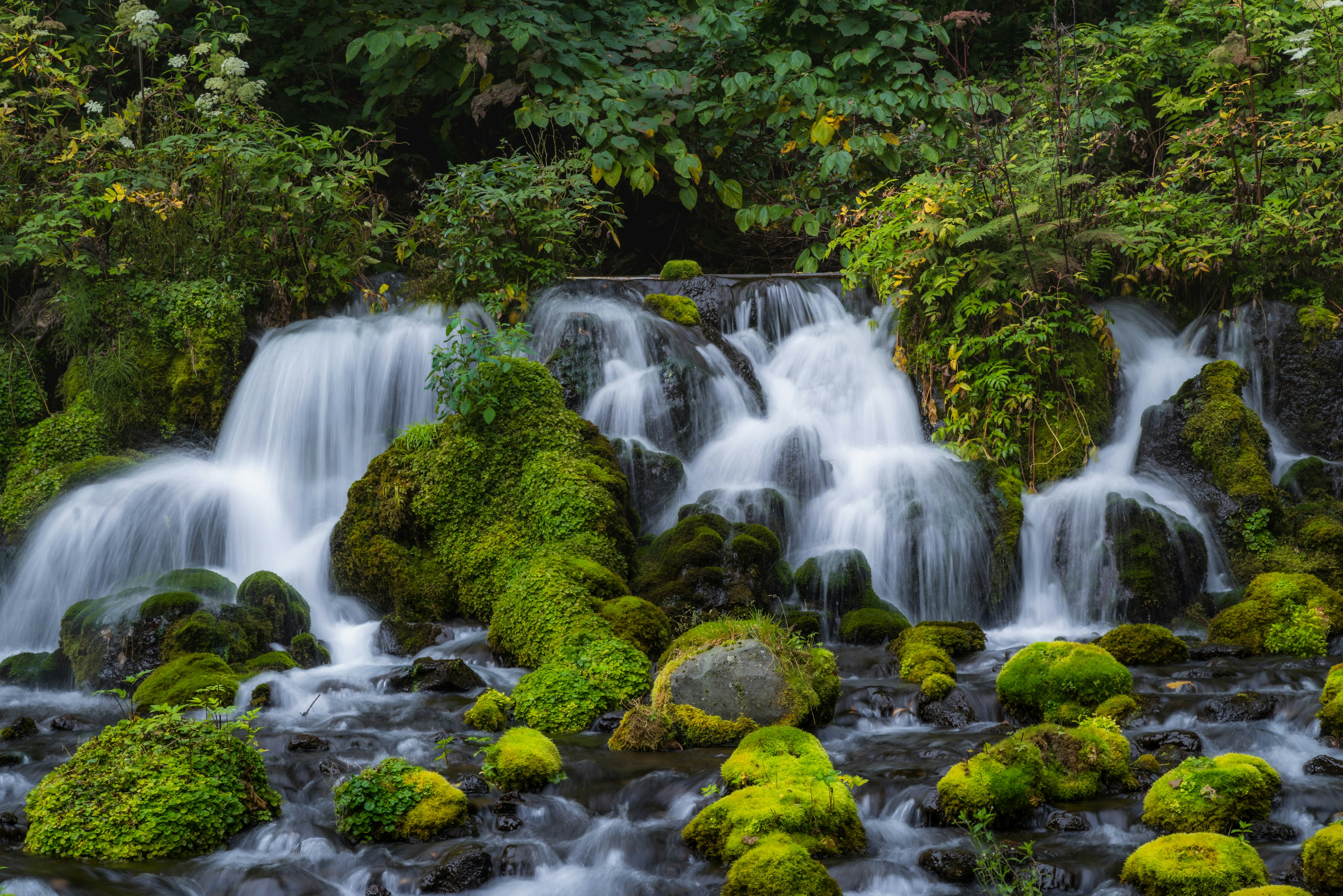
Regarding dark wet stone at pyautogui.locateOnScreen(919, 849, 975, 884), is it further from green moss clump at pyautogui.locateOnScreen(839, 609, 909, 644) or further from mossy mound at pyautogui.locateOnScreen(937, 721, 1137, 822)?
green moss clump at pyautogui.locateOnScreen(839, 609, 909, 644)

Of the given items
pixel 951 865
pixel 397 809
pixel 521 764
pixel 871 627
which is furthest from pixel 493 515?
pixel 951 865

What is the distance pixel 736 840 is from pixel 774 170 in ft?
39.3

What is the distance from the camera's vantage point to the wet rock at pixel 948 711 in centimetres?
629

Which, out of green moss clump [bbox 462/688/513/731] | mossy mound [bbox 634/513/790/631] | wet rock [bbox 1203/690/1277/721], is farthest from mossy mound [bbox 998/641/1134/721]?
green moss clump [bbox 462/688/513/731]

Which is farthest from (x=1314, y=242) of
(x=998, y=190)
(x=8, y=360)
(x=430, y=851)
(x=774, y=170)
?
(x=8, y=360)

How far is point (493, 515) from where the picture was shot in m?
8.88

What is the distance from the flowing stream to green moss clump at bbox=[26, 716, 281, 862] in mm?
120

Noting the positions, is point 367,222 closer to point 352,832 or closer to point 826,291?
point 826,291

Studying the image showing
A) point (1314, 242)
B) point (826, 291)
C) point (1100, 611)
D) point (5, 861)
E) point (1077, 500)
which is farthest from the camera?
point (826, 291)

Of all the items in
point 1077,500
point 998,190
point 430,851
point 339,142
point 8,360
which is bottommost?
point 430,851

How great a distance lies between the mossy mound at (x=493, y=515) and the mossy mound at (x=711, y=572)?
0.36 metres

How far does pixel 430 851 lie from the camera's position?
470 cm

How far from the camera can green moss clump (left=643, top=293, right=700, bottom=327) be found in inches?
473

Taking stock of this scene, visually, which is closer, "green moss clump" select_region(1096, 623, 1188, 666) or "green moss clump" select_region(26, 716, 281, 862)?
"green moss clump" select_region(26, 716, 281, 862)
